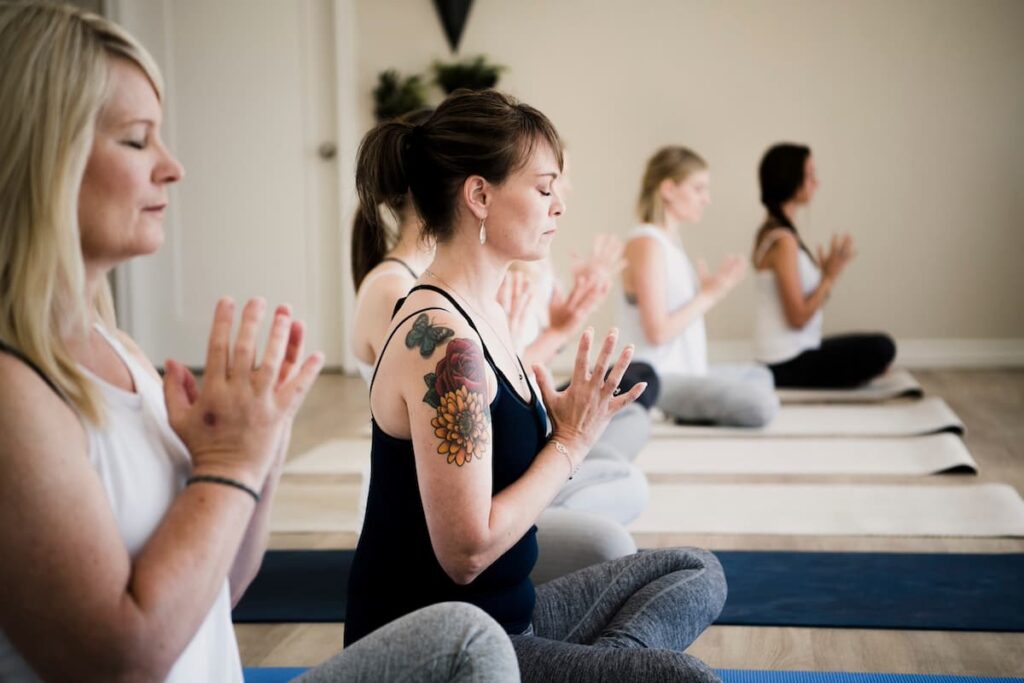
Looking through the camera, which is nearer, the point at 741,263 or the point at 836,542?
the point at 836,542

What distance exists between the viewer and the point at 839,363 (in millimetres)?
5121

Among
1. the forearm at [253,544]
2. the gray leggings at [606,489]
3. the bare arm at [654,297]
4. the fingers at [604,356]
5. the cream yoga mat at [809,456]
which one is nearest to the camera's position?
the forearm at [253,544]

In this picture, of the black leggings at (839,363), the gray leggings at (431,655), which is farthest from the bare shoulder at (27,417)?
the black leggings at (839,363)

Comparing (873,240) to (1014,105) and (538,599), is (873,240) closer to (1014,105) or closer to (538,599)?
(1014,105)

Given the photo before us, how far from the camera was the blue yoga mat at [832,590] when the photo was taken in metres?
2.23

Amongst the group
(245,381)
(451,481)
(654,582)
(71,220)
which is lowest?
(654,582)

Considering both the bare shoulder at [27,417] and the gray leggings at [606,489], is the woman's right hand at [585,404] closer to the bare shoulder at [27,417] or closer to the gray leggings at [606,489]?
the bare shoulder at [27,417]

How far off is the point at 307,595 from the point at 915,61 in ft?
15.2

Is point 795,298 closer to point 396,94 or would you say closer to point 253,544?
point 396,94

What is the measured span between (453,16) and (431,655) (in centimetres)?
527

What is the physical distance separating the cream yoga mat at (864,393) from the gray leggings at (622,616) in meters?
3.31

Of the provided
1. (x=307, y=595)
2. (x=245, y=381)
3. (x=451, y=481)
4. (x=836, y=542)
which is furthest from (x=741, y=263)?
(x=245, y=381)

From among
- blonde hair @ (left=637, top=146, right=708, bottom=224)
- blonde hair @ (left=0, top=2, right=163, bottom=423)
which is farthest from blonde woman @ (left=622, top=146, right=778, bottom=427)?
blonde hair @ (left=0, top=2, right=163, bottom=423)

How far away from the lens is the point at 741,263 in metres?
3.75
